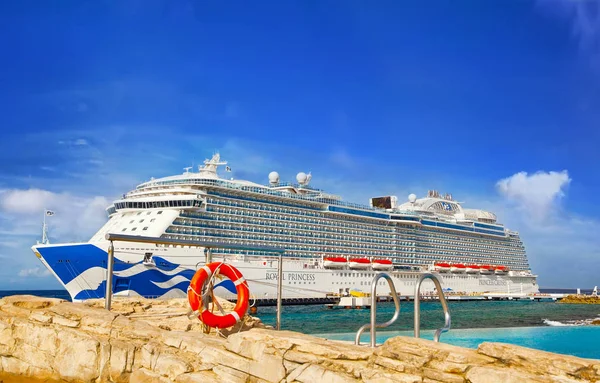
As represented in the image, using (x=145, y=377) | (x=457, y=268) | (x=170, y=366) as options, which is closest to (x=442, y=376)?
(x=170, y=366)

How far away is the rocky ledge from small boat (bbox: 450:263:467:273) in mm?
49986

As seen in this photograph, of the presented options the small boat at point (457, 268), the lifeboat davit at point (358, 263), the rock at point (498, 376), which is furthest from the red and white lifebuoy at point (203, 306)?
the small boat at point (457, 268)

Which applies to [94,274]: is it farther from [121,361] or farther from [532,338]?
[121,361]

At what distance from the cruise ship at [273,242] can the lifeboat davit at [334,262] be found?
0.38 ft

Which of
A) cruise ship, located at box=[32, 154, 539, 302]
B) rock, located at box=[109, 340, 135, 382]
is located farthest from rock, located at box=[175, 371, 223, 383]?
cruise ship, located at box=[32, 154, 539, 302]

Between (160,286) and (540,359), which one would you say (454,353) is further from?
(160,286)

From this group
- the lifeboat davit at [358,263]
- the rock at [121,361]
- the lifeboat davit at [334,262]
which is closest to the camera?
the rock at [121,361]

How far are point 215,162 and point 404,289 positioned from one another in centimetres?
2230

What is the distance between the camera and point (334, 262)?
4147 cm

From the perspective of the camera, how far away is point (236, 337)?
6996 mm

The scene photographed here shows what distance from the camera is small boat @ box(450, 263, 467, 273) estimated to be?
5606cm

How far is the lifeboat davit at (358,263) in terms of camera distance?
141 ft

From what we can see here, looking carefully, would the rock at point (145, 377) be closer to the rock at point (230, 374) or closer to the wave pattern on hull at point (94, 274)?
the rock at point (230, 374)

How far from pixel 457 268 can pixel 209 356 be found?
5311cm
